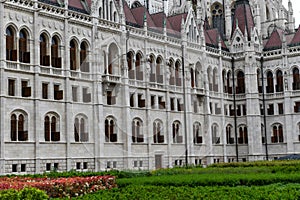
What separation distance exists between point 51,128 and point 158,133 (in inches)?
682

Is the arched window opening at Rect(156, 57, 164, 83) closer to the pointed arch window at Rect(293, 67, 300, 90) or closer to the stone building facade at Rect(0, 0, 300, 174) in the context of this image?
the stone building facade at Rect(0, 0, 300, 174)

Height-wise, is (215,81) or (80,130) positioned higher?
(215,81)

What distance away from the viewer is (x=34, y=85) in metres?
48.3

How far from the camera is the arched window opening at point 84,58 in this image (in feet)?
179

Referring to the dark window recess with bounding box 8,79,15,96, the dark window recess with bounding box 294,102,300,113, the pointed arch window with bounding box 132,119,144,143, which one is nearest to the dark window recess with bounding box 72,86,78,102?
the dark window recess with bounding box 8,79,15,96

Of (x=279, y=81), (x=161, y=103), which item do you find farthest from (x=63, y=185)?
(x=279, y=81)

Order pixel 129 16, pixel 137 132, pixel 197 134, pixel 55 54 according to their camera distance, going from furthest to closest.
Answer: pixel 197 134 → pixel 129 16 → pixel 137 132 → pixel 55 54

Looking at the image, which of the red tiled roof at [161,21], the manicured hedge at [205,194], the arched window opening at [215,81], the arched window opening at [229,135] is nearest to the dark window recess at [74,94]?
the red tiled roof at [161,21]

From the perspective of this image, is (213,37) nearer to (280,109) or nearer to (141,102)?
(280,109)

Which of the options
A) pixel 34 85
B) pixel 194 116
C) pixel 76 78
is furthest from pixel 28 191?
pixel 194 116

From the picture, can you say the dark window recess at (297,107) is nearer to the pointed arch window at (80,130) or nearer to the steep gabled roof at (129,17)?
the steep gabled roof at (129,17)

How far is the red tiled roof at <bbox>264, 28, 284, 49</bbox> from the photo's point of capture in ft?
267

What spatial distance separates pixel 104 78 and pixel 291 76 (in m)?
33.3

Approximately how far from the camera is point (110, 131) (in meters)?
56.7
